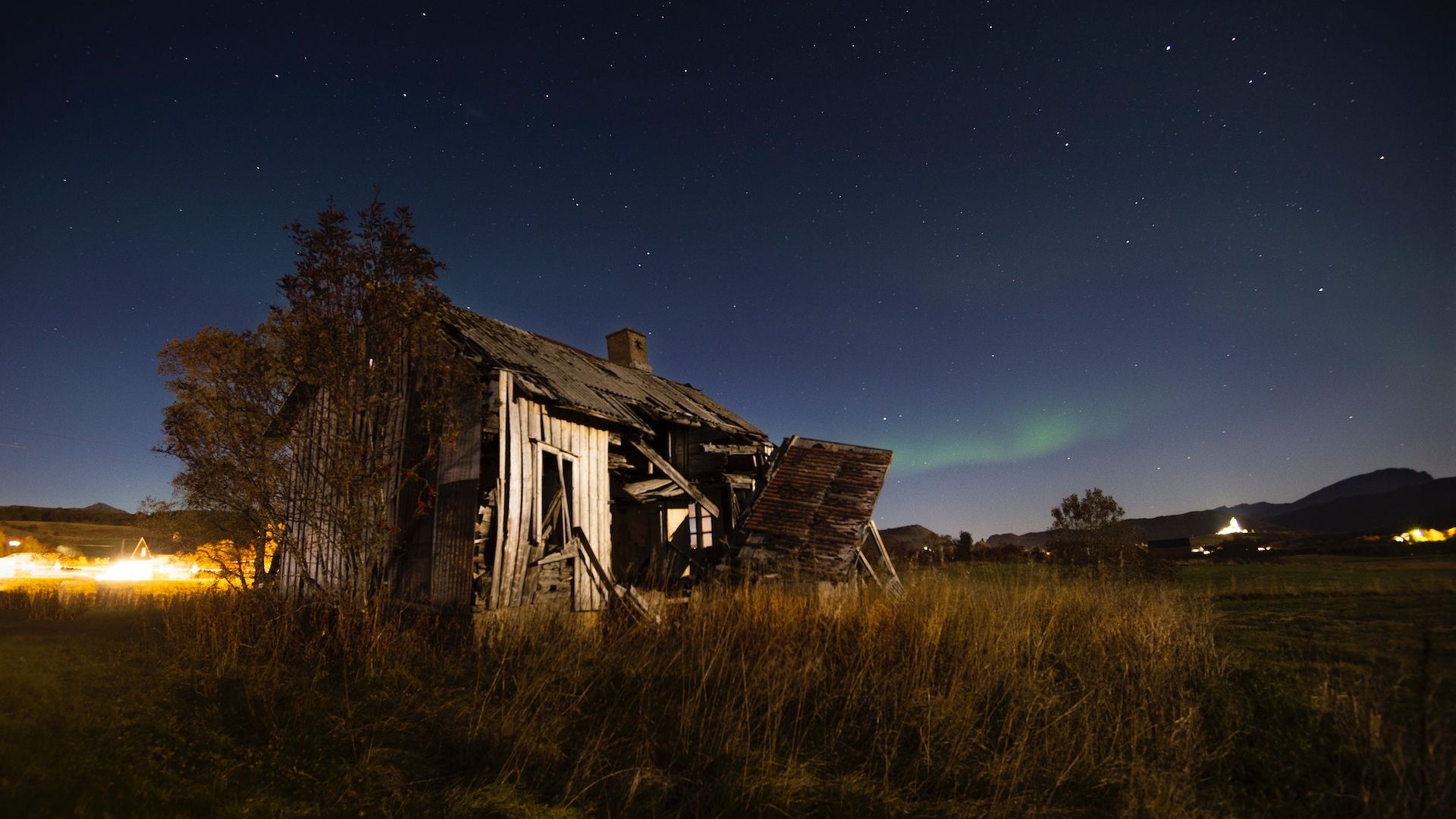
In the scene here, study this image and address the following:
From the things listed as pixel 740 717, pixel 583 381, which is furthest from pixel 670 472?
pixel 740 717

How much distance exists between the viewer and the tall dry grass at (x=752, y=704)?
375 centimetres

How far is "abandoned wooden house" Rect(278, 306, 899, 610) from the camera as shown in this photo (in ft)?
27.3

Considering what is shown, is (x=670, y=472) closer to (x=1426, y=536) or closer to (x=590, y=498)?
(x=590, y=498)

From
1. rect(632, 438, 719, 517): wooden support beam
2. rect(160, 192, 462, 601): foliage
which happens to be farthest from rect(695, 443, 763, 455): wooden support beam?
rect(160, 192, 462, 601): foliage

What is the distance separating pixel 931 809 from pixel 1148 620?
15.3ft

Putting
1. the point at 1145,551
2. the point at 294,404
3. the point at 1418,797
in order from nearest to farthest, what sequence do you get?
1. the point at 1418,797
2. the point at 294,404
3. the point at 1145,551

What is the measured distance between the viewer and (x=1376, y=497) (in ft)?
351

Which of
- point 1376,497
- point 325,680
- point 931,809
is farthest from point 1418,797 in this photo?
point 1376,497

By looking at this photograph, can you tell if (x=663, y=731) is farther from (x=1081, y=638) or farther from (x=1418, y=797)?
(x=1081, y=638)

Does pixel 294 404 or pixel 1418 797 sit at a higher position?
pixel 294 404

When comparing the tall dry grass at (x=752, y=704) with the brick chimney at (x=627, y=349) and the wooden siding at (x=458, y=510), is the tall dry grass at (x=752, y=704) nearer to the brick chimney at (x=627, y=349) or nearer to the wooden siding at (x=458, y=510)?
the wooden siding at (x=458, y=510)

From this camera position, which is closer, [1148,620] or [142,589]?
[1148,620]

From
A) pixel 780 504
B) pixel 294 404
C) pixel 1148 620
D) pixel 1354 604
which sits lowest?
pixel 1354 604

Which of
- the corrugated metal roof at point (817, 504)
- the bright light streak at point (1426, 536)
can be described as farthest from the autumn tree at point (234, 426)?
the bright light streak at point (1426, 536)
